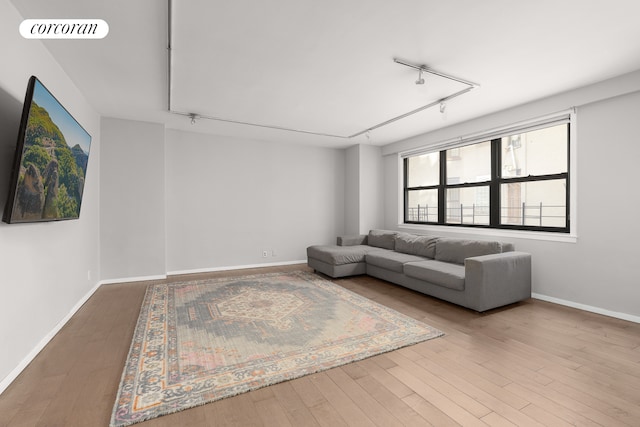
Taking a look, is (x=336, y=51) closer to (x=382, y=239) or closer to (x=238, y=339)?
(x=238, y=339)

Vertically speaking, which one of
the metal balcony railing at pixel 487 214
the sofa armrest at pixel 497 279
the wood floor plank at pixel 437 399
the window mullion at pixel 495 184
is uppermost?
the window mullion at pixel 495 184

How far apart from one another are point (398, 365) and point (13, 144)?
3302 millimetres

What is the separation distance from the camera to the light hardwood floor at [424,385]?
5.51 ft

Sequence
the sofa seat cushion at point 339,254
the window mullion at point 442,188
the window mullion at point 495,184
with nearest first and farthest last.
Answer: the window mullion at point 495,184 < the sofa seat cushion at point 339,254 < the window mullion at point 442,188

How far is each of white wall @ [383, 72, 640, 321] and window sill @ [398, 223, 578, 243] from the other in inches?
2.4

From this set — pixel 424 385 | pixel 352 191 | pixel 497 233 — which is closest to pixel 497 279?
pixel 497 233

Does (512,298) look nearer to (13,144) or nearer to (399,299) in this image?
(399,299)

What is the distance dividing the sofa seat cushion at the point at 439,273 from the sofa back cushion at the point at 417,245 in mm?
451

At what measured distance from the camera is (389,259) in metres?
4.57

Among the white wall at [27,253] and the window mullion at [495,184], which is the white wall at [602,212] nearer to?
the window mullion at [495,184]

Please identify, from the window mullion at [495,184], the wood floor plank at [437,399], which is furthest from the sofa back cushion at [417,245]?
the wood floor plank at [437,399]

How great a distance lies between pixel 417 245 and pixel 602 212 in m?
2.28

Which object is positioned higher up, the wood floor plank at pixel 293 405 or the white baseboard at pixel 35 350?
the white baseboard at pixel 35 350

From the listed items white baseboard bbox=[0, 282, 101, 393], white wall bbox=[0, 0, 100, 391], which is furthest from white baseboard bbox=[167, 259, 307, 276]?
white wall bbox=[0, 0, 100, 391]
